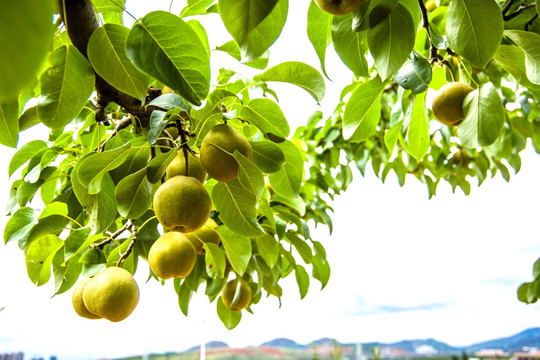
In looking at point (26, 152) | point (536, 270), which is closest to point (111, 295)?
point (26, 152)

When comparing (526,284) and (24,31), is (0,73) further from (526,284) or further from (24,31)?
(526,284)

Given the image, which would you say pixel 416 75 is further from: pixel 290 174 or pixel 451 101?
pixel 290 174

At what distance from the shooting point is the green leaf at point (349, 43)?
1.33 ft

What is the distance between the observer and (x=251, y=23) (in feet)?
0.83

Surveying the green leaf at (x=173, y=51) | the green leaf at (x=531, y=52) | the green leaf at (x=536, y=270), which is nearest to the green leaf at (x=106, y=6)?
the green leaf at (x=173, y=51)

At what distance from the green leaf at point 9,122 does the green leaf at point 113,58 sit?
0.09 metres

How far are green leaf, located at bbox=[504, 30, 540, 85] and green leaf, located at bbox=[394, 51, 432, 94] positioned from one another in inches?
4.0

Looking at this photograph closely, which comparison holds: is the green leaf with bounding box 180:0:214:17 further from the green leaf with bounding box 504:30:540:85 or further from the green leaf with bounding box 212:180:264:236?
the green leaf with bounding box 504:30:540:85

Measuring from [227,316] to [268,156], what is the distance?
23.0 inches

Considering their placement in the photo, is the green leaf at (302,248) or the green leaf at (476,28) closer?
the green leaf at (476,28)

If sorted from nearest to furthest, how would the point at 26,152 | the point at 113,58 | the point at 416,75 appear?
the point at 113,58
the point at 416,75
the point at 26,152

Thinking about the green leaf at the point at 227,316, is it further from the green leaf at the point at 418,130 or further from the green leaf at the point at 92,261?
the green leaf at the point at 418,130

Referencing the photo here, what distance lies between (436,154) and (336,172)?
0.35m

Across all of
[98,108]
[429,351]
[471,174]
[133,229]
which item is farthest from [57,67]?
[429,351]
